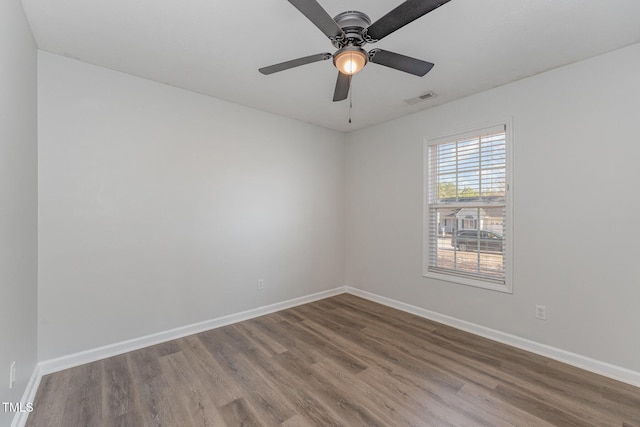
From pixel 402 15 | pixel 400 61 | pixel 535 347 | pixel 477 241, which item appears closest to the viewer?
pixel 402 15

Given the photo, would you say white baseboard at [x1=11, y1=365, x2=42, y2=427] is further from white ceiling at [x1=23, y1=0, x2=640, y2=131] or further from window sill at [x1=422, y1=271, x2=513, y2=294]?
window sill at [x1=422, y1=271, x2=513, y2=294]

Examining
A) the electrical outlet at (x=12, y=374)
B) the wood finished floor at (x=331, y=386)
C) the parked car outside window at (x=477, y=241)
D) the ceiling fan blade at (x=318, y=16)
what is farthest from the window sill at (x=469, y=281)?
the electrical outlet at (x=12, y=374)

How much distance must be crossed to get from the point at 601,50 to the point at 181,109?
390cm

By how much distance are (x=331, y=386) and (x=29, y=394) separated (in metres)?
2.15

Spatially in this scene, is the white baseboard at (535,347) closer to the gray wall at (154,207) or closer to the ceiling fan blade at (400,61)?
the gray wall at (154,207)

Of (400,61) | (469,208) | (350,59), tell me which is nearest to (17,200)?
(350,59)

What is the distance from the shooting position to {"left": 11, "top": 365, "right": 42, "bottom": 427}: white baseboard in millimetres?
1688

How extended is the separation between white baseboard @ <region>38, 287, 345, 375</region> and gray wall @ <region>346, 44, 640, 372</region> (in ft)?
6.88

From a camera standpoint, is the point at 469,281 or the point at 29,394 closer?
the point at 29,394

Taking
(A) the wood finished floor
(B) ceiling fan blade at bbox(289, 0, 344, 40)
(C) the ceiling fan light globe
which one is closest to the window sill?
(A) the wood finished floor

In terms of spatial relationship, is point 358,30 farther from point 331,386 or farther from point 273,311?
point 273,311

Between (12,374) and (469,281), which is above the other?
(469,281)

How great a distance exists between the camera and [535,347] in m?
2.67

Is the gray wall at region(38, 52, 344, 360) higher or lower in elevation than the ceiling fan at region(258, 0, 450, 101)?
lower
